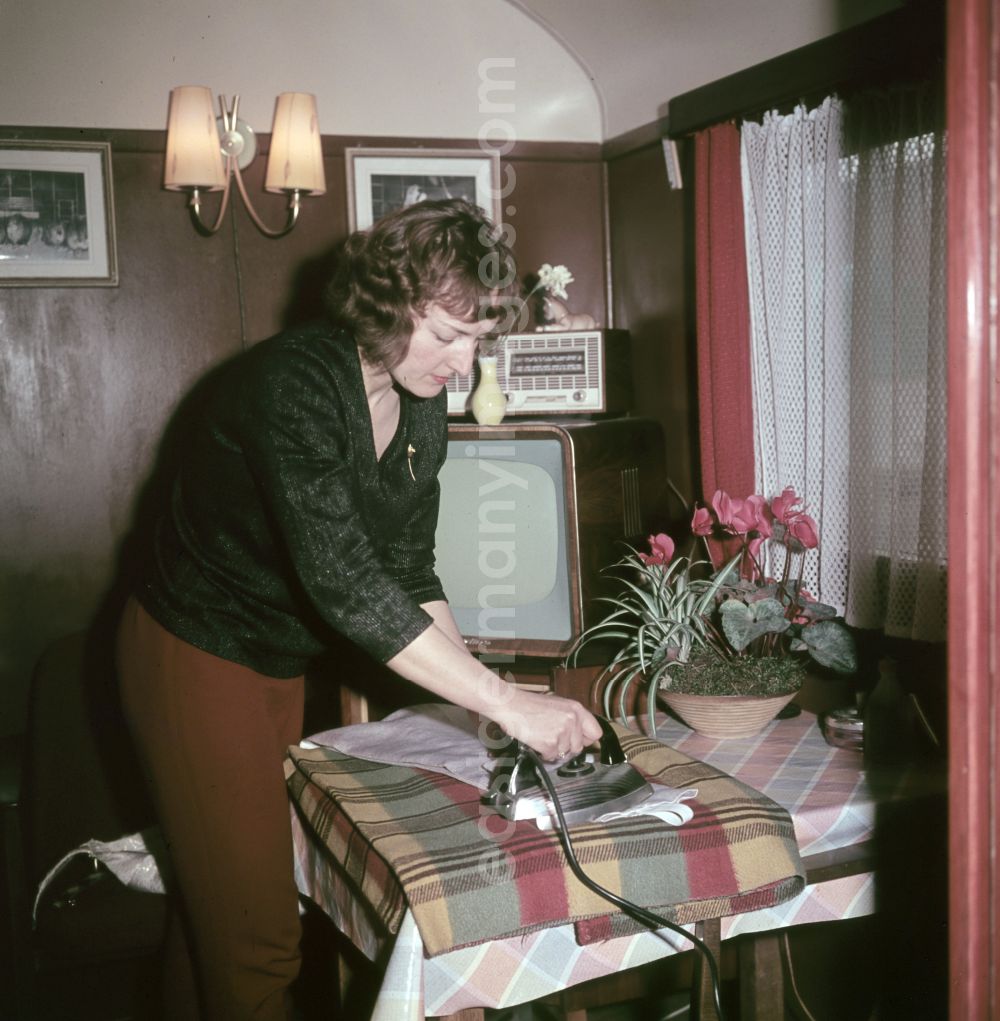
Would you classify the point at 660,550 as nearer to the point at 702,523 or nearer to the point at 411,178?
the point at 702,523

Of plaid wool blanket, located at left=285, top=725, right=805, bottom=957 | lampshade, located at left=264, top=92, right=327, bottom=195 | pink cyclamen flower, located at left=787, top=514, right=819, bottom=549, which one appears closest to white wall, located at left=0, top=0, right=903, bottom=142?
lampshade, located at left=264, top=92, right=327, bottom=195

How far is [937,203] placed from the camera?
5.90ft

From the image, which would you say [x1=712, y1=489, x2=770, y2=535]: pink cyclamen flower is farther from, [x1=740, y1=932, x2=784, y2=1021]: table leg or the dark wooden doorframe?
the dark wooden doorframe

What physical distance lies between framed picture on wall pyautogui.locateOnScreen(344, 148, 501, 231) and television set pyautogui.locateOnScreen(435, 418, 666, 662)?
1.00m

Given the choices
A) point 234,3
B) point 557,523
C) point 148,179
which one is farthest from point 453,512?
→ point 234,3

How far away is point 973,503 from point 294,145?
7.26ft

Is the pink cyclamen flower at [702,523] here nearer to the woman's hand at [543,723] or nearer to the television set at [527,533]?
the television set at [527,533]

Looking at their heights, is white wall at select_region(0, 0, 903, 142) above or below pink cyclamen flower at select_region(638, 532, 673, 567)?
above

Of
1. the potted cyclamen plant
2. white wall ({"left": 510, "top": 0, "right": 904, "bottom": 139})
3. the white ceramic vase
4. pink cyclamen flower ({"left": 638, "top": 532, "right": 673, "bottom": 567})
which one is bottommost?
the potted cyclamen plant

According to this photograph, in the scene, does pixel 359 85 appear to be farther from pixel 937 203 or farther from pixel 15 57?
pixel 937 203

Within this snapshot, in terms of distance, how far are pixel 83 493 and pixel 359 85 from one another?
1.31 m

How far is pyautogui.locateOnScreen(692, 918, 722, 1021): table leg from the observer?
50.7 inches

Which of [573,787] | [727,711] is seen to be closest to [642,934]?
[573,787]

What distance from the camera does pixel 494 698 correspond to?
4.29 ft
